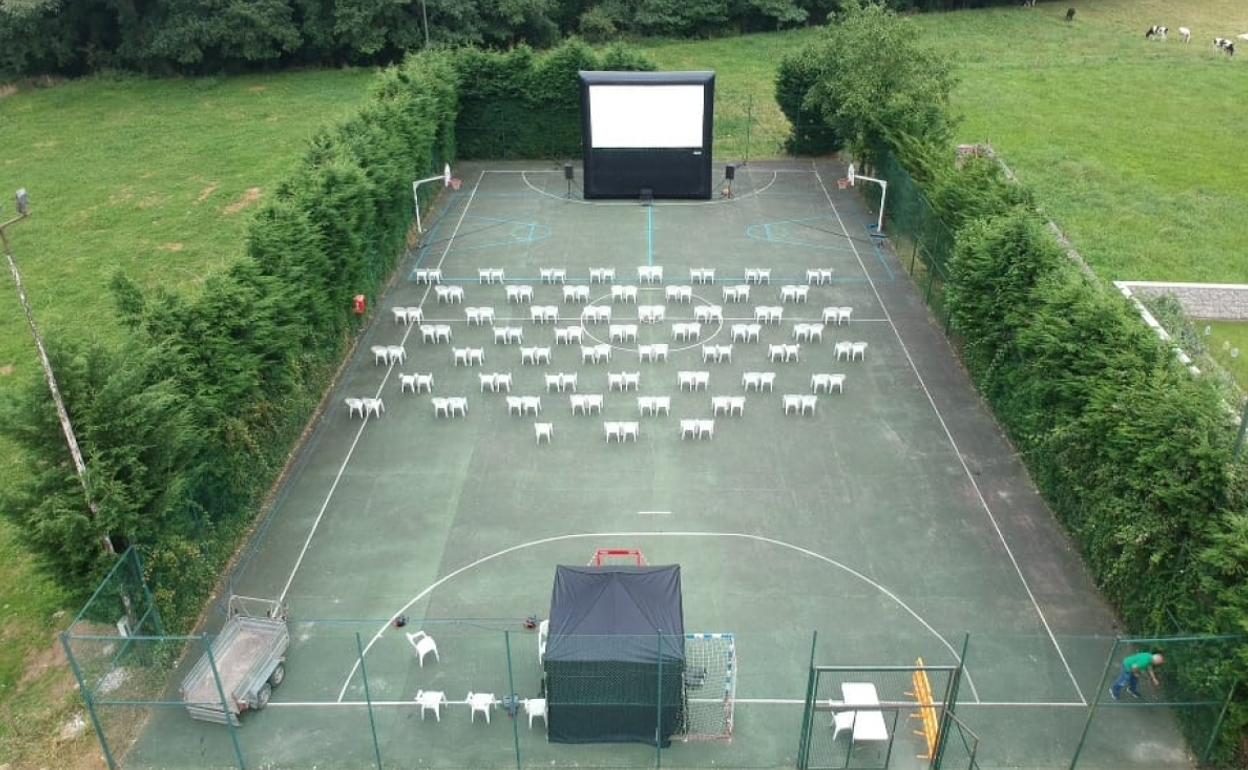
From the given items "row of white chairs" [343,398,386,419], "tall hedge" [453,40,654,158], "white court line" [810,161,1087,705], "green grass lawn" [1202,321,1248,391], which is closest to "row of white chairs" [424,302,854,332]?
"white court line" [810,161,1087,705]

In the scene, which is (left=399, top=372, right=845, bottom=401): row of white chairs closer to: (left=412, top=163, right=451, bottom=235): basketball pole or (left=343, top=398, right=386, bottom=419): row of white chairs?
(left=343, top=398, right=386, bottom=419): row of white chairs

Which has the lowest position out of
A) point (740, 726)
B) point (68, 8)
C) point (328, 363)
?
point (740, 726)

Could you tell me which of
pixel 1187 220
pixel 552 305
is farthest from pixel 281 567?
pixel 1187 220

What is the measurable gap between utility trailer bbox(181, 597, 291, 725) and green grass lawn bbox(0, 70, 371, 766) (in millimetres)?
1707

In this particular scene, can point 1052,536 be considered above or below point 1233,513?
below

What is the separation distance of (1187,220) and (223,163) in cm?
3771

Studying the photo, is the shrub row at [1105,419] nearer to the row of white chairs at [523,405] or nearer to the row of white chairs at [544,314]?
the row of white chairs at [523,405]

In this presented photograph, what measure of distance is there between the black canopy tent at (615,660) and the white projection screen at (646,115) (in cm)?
2218

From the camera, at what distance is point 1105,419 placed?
51.6ft

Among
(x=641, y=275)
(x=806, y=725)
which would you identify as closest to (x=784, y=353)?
(x=641, y=275)

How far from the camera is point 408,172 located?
1155 inches

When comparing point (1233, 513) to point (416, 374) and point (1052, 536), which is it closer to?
point (1052, 536)

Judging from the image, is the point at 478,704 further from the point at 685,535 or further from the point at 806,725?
the point at 685,535

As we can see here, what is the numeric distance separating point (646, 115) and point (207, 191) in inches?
698
